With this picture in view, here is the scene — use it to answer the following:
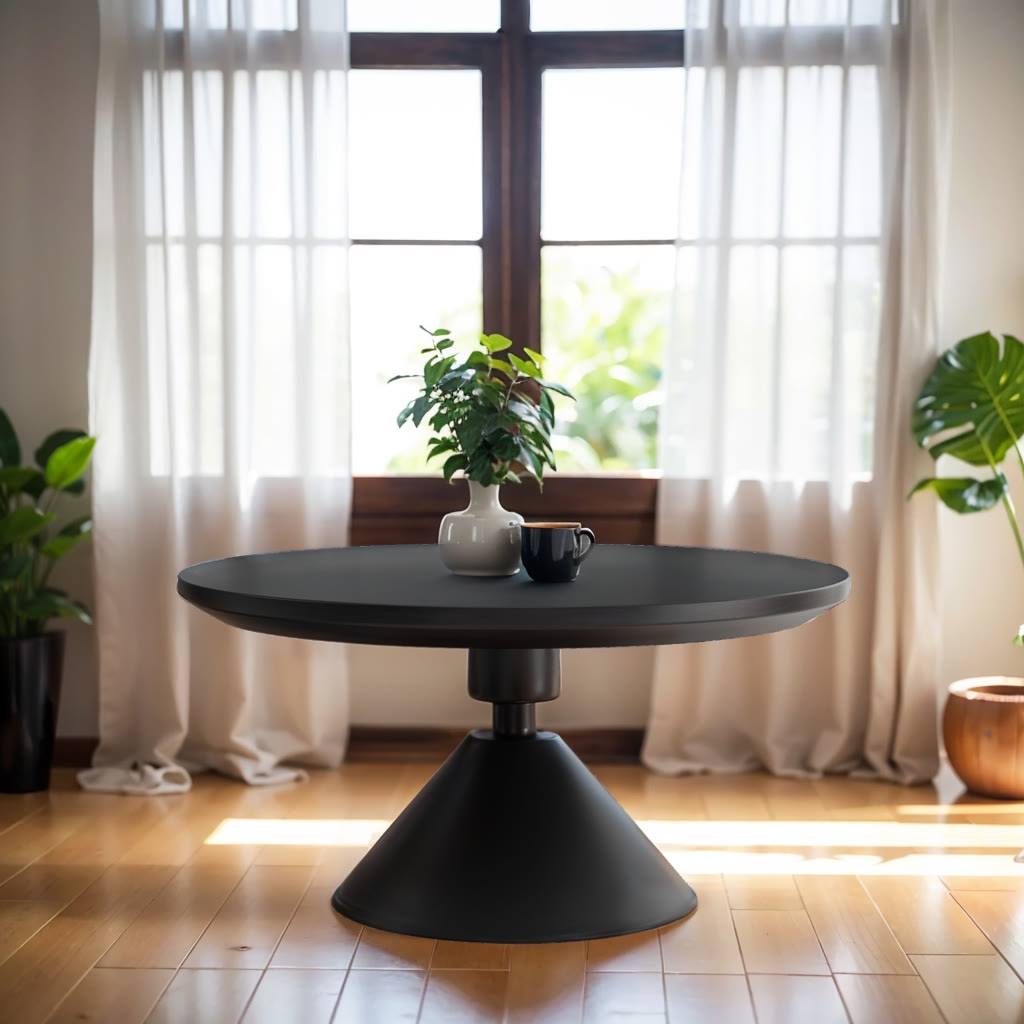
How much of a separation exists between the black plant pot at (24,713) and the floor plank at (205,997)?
1.45m

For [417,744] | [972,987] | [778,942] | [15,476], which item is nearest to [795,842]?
[778,942]

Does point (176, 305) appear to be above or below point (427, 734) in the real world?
above

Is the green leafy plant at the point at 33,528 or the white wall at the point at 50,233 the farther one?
the white wall at the point at 50,233

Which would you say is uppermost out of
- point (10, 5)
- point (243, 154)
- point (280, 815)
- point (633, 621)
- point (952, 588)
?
point (10, 5)

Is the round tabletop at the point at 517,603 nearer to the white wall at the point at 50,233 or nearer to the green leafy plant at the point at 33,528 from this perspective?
the green leafy plant at the point at 33,528

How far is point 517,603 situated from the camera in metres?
1.85

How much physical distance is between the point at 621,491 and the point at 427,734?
2.97 feet

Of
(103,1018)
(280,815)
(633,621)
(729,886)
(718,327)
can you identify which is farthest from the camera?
(718,327)

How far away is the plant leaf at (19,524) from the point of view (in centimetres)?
326

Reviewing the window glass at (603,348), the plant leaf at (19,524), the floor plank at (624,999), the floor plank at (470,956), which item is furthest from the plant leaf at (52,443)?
the window glass at (603,348)

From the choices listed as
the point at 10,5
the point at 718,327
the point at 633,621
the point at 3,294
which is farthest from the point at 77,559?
the point at 633,621

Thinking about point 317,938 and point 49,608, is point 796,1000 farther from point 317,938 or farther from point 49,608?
point 49,608

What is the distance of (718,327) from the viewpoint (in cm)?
345

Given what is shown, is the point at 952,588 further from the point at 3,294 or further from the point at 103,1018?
the point at 3,294
